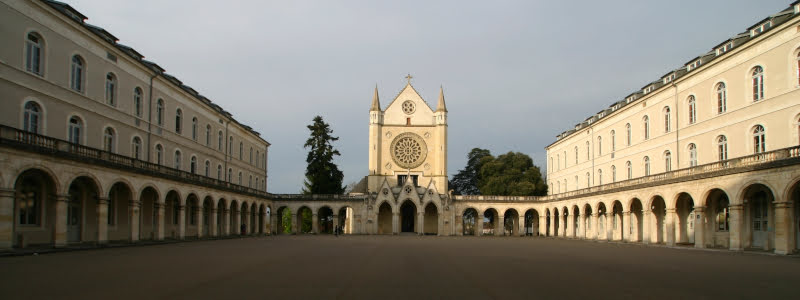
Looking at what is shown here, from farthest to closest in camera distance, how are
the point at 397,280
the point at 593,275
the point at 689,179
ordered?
the point at 689,179, the point at 593,275, the point at 397,280

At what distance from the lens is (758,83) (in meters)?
28.4

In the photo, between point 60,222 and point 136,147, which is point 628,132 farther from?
point 60,222

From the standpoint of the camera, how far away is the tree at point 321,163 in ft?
211

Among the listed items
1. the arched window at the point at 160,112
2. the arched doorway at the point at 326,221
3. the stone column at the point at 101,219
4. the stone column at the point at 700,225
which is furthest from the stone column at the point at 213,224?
the stone column at the point at 700,225

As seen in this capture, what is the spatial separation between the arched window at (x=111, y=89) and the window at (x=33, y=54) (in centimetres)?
577

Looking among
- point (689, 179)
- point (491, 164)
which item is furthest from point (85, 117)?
point (491, 164)

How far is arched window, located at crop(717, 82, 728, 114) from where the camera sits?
102 ft

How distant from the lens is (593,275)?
15.5 meters

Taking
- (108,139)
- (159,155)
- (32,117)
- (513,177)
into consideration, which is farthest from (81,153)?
(513,177)

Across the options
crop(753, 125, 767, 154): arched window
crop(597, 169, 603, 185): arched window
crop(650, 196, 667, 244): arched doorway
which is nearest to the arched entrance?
crop(597, 169, 603, 185): arched window

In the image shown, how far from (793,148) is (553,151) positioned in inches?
1671

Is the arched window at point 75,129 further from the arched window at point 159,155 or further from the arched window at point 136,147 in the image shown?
the arched window at point 159,155

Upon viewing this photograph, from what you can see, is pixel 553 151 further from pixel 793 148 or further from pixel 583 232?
pixel 793 148

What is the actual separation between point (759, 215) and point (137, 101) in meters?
35.3
